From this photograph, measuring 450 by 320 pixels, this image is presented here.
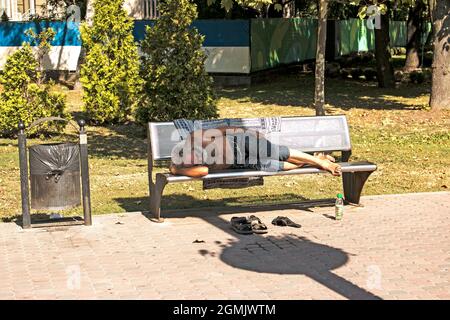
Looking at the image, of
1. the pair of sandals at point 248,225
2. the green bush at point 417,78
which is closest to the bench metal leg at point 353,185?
the pair of sandals at point 248,225

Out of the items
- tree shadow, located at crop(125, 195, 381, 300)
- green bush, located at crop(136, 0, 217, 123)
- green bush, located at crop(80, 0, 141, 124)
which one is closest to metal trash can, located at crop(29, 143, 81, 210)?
tree shadow, located at crop(125, 195, 381, 300)

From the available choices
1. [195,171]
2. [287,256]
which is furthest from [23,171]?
[287,256]

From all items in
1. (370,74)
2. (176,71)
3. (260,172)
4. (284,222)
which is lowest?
(284,222)

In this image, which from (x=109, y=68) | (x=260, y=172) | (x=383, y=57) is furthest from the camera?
(x=383, y=57)

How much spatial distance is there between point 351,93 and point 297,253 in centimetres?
1734

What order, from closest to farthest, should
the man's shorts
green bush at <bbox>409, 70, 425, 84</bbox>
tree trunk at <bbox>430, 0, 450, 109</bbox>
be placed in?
the man's shorts
tree trunk at <bbox>430, 0, 450, 109</bbox>
green bush at <bbox>409, 70, 425, 84</bbox>

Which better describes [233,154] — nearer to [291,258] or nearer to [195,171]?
[195,171]

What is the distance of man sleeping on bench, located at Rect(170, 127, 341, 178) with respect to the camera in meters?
8.62

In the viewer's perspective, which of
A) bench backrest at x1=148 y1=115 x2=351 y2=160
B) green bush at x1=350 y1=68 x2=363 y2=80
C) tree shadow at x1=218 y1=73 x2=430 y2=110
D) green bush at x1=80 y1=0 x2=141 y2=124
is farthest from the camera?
green bush at x1=350 y1=68 x2=363 y2=80

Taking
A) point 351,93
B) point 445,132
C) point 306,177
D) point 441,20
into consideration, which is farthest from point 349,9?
point 306,177

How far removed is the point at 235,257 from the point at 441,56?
12.7 meters

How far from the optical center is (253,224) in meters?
8.38

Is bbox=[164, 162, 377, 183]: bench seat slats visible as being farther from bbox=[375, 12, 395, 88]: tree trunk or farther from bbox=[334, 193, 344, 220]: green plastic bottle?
bbox=[375, 12, 395, 88]: tree trunk

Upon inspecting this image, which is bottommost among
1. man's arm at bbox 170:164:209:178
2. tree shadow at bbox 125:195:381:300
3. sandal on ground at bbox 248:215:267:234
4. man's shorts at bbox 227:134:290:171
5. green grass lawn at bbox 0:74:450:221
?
green grass lawn at bbox 0:74:450:221
